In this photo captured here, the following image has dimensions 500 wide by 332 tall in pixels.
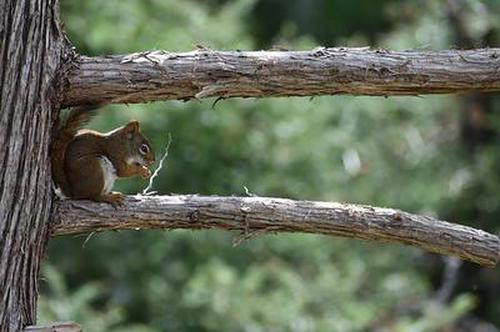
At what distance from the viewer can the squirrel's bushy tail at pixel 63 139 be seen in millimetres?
3213

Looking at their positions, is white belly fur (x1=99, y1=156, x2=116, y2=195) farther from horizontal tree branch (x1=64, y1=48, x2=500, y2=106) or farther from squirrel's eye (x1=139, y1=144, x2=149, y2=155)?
horizontal tree branch (x1=64, y1=48, x2=500, y2=106)

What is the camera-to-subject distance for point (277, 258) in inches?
336

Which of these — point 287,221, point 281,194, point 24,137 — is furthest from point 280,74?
point 281,194

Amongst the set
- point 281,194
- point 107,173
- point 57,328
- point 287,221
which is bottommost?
point 57,328

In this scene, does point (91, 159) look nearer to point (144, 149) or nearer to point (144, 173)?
point (144, 173)

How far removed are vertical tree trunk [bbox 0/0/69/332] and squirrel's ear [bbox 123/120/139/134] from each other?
698 mm

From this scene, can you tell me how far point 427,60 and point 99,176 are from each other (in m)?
0.89

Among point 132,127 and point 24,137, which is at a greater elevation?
point 132,127

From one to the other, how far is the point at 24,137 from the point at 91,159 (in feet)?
1.60

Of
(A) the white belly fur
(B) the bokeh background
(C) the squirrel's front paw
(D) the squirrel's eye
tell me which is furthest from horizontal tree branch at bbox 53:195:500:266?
(B) the bokeh background

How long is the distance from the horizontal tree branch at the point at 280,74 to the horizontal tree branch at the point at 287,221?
0.26m

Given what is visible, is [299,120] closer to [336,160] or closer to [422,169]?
[336,160]

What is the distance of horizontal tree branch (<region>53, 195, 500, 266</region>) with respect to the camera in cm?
311

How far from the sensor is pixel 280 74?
119 inches
